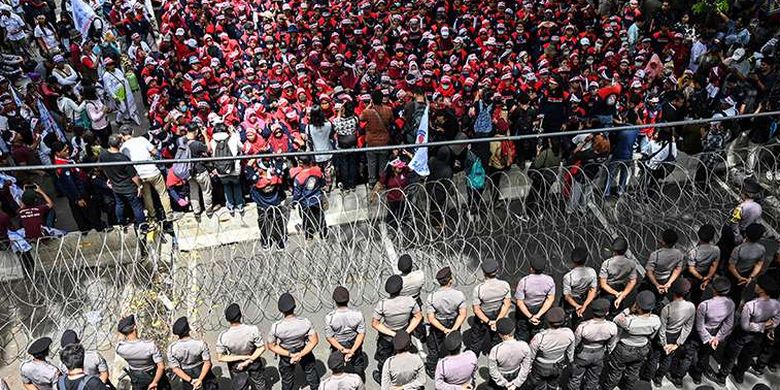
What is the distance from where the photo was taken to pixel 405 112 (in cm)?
980

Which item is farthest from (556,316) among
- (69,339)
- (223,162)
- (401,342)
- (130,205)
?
(130,205)

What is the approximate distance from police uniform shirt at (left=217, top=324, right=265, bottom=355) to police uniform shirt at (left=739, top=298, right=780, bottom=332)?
4.84 m

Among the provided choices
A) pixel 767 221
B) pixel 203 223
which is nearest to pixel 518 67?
pixel 767 221

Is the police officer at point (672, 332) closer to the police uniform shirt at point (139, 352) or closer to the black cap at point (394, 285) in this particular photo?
the black cap at point (394, 285)

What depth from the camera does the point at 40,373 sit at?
6352 mm

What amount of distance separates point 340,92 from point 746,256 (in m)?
6.12

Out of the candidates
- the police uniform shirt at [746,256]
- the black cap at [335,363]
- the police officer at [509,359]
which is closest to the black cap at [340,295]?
the black cap at [335,363]

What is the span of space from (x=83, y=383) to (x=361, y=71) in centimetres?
701

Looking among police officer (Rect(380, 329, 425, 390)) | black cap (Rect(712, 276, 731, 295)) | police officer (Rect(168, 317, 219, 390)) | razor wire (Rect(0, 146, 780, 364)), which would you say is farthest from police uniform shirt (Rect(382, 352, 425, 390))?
black cap (Rect(712, 276, 731, 295))

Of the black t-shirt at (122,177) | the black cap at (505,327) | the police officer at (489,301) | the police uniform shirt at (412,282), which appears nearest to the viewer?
the black cap at (505,327)

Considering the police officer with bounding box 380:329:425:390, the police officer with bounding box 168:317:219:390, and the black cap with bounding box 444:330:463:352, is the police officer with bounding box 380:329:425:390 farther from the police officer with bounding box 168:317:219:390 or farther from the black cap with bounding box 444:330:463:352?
the police officer with bounding box 168:317:219:390

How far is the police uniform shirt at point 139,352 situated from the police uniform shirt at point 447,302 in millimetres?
2727

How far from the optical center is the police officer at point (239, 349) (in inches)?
256

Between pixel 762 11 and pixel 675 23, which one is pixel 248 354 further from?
pixel 762 11
